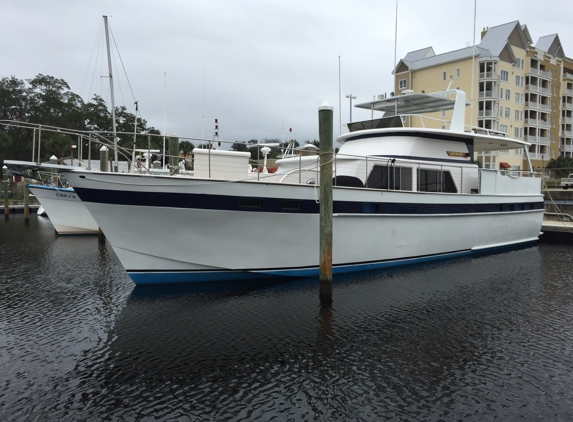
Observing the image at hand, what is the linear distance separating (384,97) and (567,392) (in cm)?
1142

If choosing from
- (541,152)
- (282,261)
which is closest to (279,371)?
(282,261)

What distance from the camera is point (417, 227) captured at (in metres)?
11.4

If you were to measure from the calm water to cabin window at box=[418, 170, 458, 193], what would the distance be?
2.97 meters

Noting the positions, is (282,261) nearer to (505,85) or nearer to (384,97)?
(384,97)

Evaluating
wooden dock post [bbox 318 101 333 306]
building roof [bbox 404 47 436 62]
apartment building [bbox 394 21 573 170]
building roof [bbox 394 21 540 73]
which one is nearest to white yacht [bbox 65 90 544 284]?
wooden dock post [bbox 318 101 333 306]

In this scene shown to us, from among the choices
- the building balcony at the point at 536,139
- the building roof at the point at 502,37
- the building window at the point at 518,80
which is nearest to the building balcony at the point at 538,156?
the building balcony at the point at 536,139

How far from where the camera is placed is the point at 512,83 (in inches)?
1804

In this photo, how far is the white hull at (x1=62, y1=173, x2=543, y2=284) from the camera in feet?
28.0

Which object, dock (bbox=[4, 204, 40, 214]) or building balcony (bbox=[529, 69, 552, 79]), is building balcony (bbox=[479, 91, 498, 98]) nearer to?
building balcony (bbox=[529, 69, 552, 79])

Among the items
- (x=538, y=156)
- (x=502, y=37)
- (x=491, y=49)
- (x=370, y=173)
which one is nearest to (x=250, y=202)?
(x=370, y=173)

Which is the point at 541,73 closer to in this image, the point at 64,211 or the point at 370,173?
the point at 370,173

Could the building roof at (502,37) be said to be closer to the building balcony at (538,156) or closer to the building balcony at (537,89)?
the building balcony at (537,89)

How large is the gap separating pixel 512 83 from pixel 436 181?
4204 cm

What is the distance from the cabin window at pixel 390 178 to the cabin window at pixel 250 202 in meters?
3.34
